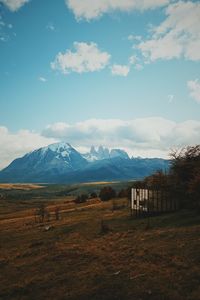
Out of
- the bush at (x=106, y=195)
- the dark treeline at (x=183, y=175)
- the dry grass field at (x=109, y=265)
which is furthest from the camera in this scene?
the bush at (x=106, y=195)

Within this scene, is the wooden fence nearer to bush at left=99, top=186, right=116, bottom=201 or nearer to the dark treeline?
the dark treeline

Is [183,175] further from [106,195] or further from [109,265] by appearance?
[106,195]

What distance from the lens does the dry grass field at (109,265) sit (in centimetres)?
1486

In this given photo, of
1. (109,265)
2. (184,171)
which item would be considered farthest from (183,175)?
(109,265)

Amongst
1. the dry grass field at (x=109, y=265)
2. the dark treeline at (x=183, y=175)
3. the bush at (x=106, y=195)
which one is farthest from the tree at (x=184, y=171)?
the bush at (x=106, y=195)

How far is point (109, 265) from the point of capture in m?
18.9

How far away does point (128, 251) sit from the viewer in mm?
21578

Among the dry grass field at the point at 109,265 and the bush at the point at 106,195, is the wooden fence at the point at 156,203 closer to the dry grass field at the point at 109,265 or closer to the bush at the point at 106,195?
the dry grass field at the point at 109,265

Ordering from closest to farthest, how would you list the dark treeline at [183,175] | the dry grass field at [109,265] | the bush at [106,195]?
the dry grass field at [109,265] → the dark treeline at [183,175] → the bush at [106,195]

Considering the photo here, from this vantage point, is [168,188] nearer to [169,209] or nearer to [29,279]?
[169,209]

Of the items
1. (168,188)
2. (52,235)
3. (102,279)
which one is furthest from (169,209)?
(102,279)

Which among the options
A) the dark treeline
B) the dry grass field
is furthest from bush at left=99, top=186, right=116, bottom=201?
the dry grass field

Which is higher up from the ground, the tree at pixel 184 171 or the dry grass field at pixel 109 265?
the tree at pixel 184 171

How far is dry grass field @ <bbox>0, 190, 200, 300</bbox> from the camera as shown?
14.9 m
